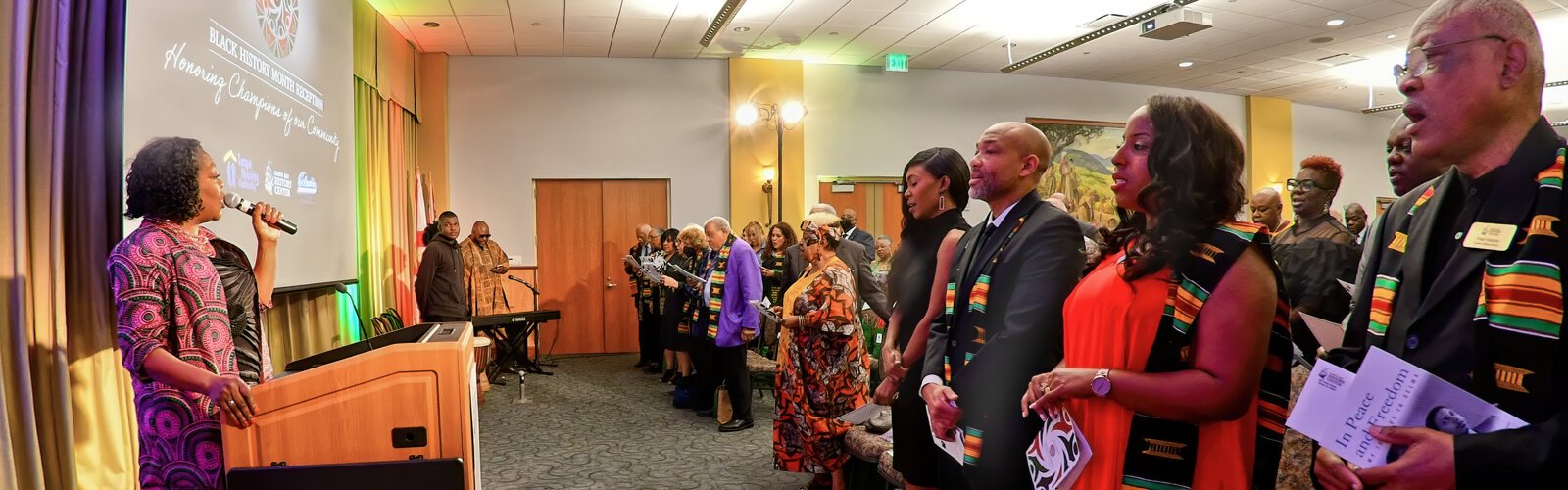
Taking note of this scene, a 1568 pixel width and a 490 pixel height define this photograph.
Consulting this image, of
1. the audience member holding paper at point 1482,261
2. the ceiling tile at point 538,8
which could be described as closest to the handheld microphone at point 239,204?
the audience member holding paper at point 1482,261

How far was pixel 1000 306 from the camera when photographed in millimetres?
1909

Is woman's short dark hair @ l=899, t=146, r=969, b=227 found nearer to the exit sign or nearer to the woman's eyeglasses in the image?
the woman's eyeglasses

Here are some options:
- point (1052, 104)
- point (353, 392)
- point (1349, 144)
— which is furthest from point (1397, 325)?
point (1349, 144)

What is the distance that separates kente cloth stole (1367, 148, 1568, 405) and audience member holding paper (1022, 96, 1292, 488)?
0.35 meters

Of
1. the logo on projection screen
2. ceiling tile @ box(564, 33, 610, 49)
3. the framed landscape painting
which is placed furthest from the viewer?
the framed landscape painting

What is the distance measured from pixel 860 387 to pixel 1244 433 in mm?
2448

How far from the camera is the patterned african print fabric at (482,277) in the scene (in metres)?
7.66

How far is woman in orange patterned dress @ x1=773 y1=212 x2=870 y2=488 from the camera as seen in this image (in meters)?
3.67

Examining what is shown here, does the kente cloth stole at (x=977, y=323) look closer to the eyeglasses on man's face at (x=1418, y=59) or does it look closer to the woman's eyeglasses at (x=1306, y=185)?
the eyeglasses on man's face at (x=1418, y=59)

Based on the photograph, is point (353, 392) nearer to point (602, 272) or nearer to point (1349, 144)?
point (602, 272)

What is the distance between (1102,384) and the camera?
4.64 ft

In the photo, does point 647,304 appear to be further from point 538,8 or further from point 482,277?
point 538,8

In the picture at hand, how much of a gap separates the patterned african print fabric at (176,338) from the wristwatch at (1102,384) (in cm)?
185

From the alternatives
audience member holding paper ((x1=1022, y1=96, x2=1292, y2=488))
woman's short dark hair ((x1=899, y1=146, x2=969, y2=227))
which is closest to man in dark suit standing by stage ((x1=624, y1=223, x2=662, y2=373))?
woman's short dark hair ((x1=899, y1=146, x2=969, y2=227))
